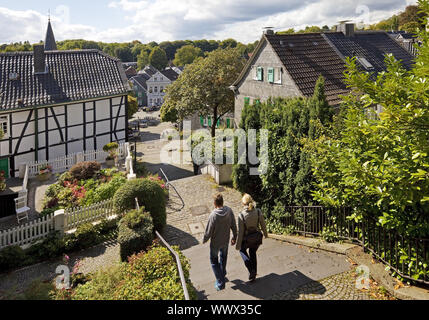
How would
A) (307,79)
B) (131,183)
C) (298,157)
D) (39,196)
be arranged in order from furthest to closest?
(307,79), (39,196), (131,183), (298,157)

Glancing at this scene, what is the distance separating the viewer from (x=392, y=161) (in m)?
5.54

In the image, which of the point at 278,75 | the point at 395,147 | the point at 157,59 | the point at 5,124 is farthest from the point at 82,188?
the point at 157,59

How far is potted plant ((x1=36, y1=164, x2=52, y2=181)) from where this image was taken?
18188mm

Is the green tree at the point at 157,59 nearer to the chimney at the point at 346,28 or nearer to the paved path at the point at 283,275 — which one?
the chimney at the point at 346,28

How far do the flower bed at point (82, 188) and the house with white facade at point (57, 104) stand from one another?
15.6ft

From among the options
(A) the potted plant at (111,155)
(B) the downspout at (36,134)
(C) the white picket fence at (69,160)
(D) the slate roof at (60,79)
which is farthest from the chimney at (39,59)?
(A) the potted plant at (111,155)

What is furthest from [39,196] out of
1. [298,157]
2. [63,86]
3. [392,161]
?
[392,161]

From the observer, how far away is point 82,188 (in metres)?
15.7

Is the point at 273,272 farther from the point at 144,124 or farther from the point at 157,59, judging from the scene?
the point at 157,59

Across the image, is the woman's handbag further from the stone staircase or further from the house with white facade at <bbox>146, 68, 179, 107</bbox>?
the house with white facade at <bbox>146, 68, 179, 107</bbox>

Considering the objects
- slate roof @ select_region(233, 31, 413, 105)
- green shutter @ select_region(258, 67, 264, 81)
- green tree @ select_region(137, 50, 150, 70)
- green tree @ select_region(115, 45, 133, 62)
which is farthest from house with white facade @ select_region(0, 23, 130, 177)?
green tree @ select_region(115, 45, 133, 62)

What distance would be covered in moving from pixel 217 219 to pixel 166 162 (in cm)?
2406
